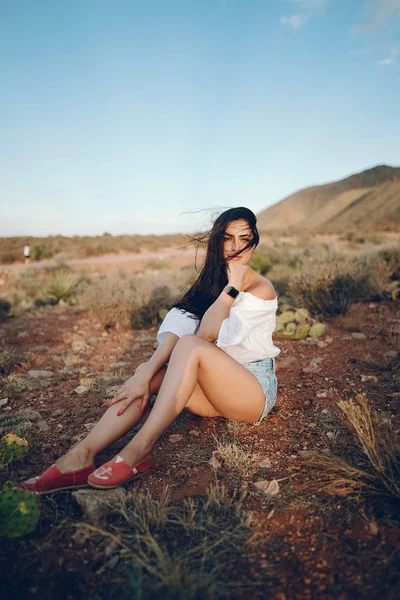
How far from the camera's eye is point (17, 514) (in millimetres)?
1788

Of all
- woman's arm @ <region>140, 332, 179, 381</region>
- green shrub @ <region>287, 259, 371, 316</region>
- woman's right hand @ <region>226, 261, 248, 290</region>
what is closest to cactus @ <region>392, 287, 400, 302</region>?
green shrub @ <region>287, 259, 371, 316</region>

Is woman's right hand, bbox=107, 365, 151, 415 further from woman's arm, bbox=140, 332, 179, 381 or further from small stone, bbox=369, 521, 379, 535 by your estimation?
small stone, bbox=369, 521, 379, 535

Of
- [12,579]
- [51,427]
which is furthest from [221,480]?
[51,427]

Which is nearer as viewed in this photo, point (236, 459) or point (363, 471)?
point (363, 471)

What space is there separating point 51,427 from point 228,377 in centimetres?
156

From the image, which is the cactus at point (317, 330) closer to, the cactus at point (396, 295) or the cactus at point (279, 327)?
the cactus at point (279, 327)

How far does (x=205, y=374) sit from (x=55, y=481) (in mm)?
1038

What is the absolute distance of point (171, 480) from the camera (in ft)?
7.43

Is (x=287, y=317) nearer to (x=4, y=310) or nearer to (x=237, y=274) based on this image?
(x=237, y=274)

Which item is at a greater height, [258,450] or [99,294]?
[99,294]

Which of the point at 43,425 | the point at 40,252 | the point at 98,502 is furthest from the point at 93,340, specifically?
the point at 40,252

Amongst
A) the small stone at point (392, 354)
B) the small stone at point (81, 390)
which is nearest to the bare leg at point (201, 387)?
the small stone at point (81, 390)

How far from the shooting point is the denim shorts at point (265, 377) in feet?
8.61

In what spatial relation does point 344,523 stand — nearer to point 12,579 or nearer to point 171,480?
point 171,480
